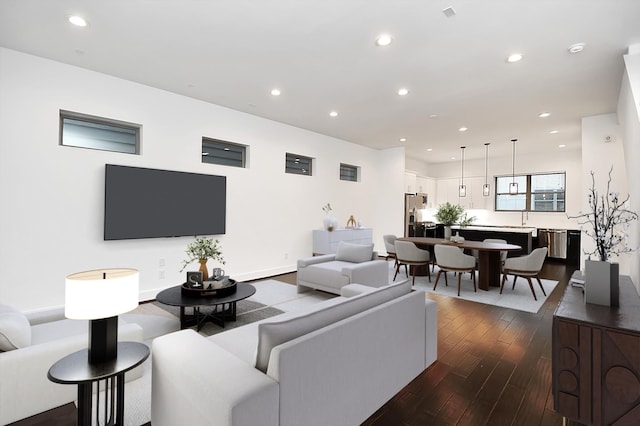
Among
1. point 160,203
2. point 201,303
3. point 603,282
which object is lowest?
point 201,303

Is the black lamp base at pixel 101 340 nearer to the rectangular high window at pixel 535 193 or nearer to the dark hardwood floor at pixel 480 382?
the dark hardwood floor at pixel 480 382

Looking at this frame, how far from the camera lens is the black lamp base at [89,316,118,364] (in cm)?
144

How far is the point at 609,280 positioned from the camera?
80.0 inches

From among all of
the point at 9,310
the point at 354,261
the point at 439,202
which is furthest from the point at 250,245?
the point at 439,202

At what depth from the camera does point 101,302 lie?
140 centimetres

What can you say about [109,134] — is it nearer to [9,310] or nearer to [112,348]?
[9,310]

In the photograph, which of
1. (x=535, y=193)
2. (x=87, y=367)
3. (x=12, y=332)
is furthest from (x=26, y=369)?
(x=535, y=193)

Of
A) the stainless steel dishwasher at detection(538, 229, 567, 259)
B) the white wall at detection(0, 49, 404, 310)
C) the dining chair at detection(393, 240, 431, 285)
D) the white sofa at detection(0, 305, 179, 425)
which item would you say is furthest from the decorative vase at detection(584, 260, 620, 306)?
the stainless steel dishwasher at detection(538, 229, 567, 259)

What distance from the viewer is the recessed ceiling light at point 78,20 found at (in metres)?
2.85

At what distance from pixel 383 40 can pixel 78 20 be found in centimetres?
295

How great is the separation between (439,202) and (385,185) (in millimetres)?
3106

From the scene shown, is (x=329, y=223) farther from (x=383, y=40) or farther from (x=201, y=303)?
(x=383, y=40)

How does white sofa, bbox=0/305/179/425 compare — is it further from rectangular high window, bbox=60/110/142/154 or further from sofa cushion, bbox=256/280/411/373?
rectangular high window, bbox=60/110/142/154

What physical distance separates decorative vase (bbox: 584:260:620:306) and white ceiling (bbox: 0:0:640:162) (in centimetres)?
217
